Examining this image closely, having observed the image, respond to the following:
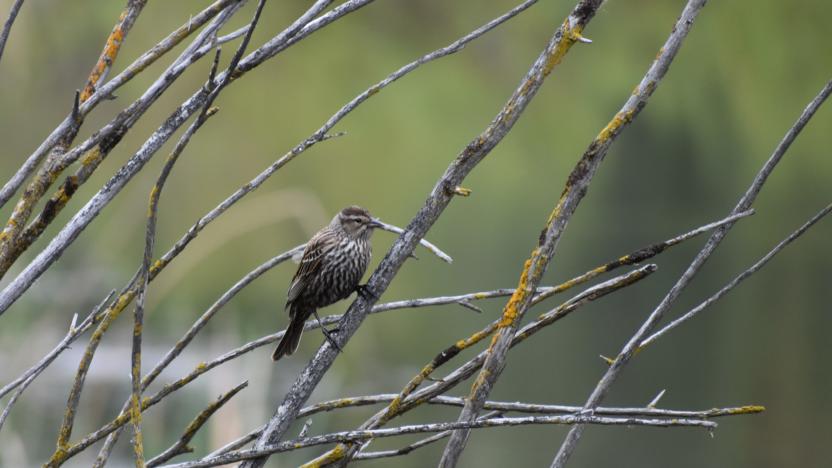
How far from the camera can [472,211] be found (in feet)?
32.0

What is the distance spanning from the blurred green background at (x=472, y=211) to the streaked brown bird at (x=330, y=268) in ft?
4.31

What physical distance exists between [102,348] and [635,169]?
239 inches

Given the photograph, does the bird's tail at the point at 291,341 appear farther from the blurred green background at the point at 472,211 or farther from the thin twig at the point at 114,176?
the blurred green background at the point at 472,211

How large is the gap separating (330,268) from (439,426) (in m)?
1.10

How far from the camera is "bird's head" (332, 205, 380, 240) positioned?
1.88 meters

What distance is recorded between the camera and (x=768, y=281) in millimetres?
8477

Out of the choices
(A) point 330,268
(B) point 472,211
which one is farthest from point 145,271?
(B) point 472,211

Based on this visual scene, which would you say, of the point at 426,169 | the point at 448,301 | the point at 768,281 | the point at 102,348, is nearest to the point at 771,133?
the point at 768,281

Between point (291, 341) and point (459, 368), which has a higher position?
point (291, 341)

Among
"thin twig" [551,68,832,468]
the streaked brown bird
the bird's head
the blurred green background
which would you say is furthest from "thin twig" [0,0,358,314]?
the blurred green background

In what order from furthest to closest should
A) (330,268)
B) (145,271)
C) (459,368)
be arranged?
(330,268)
(459,368)
(145,271)

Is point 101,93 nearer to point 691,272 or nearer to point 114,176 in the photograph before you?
point 114,176

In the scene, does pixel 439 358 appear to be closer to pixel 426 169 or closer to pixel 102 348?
pixel 102 348

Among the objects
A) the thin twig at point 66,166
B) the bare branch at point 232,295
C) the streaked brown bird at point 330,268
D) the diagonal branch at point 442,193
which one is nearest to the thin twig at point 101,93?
the thin twig at point 66,166
